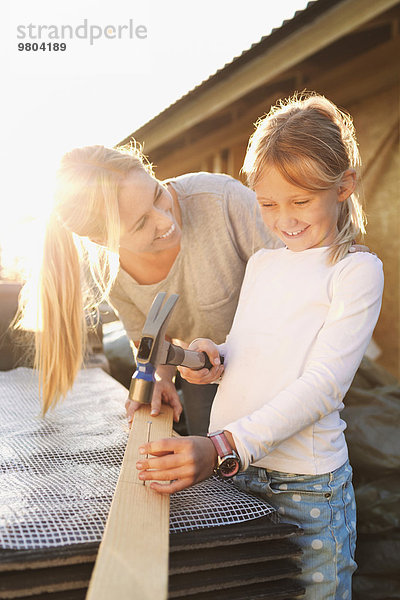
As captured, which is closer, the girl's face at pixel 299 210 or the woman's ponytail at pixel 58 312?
the girl's face at pixel 299 210

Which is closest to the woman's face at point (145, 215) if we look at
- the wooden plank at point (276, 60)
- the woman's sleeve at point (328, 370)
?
the woman's sleeve at point (328, 370)

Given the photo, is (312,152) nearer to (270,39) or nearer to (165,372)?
(165,372)

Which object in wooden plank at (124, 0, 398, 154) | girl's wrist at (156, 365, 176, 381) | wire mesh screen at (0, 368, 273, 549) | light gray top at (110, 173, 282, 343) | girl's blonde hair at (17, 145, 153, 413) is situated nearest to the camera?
wire mesh screen at (0, 368, 273, 549)

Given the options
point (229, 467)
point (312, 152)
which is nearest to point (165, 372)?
point (229, 467)

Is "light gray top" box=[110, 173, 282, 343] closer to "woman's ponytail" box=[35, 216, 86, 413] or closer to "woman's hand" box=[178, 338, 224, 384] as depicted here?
"woman's ponytail" box=[35, 216, 86, 413]

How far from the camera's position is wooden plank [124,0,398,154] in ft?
8.48

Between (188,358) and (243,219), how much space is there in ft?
2.47

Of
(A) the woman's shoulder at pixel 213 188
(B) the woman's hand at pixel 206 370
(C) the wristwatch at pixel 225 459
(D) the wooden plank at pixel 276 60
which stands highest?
(D) the wooden plank at pixel 276 60

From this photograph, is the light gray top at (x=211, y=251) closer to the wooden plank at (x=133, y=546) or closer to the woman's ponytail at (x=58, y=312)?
the woman's ponytail at (x=58, y=312)

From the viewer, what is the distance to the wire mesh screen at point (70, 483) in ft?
3.19

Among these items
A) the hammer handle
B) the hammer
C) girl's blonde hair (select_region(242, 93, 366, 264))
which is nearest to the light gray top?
girl's blonde hair (select_region(242, 93, 366, 264))

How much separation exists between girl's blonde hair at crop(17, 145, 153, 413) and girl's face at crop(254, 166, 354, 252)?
50cm

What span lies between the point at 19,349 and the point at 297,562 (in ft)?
6.19

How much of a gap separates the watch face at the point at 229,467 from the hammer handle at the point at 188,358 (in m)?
0.27
